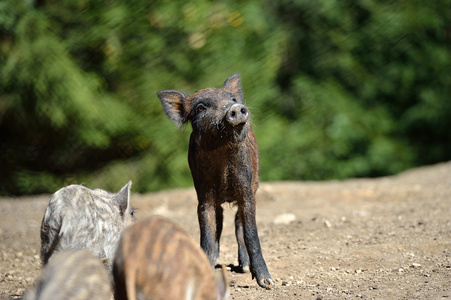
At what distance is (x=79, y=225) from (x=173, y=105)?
1.41m

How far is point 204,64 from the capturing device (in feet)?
34.9

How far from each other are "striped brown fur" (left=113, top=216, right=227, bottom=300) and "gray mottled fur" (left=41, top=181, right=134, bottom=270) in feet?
2.60

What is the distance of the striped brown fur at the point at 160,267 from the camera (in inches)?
130

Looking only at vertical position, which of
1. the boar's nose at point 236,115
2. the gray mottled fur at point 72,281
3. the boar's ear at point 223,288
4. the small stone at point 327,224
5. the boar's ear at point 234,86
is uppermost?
the boar's ear at point 234,86

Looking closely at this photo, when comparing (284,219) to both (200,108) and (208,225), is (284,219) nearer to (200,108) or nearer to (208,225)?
(208,225)

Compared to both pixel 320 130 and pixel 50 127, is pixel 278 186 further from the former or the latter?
pixel 50 127

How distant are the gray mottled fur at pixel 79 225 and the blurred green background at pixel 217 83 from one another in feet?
19.1

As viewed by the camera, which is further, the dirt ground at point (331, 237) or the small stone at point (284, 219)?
the small stone at point (284, 219)

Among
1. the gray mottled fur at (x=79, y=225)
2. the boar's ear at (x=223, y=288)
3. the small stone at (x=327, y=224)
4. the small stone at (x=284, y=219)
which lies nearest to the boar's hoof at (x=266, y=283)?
the gray mottled fur at (x=79, y=225)

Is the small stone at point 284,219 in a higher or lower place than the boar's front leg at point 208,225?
lower

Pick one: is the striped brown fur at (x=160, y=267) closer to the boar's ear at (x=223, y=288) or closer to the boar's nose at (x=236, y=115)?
the boar's ear at (x=223, y=288)

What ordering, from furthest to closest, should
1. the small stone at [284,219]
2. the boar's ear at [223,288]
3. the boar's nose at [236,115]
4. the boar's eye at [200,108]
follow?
the small stone at [284,219] → the boar's eye at [200,108] → the boar's nose at [236,115] → the boar's ear at [223,288]

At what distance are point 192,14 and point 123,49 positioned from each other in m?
1.26

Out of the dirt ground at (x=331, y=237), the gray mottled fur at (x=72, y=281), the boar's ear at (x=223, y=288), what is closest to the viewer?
the gray mottled fur at (x=72, y=281)
